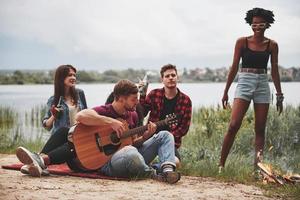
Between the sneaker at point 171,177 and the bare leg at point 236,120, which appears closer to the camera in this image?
the sneaker at point 171,177

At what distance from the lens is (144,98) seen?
19.2 feet

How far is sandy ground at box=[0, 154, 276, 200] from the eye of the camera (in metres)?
4.26

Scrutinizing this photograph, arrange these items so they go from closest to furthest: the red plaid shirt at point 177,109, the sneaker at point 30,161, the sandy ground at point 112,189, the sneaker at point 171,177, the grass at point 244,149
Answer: the sandy ground at point 112,189 < the sneaker at point 171,177 < the sneaker at point 30,161 < the grass at point 244,149 < the red plaid shirt at point 177,109

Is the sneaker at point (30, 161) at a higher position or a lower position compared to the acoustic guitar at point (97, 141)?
lower

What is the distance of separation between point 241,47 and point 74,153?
2024 millimetres

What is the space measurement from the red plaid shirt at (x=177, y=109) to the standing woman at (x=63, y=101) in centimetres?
78

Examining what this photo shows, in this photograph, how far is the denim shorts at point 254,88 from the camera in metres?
5.45

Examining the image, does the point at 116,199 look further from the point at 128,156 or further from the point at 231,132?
the point at 231,132

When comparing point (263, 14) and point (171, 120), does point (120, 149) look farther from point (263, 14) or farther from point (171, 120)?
point (263, 14)

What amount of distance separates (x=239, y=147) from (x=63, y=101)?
3176 mm

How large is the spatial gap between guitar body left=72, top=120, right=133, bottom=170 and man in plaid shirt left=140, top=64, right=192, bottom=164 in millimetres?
675

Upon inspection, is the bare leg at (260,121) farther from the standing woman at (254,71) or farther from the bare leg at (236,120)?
the bare leg at (236,120)

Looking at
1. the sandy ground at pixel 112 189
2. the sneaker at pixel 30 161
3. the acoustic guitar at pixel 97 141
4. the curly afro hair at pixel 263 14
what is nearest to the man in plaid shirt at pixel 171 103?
the acoustic guitar at pixel 97 141

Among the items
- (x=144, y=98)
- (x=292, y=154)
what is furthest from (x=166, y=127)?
(x=292, y=154)
